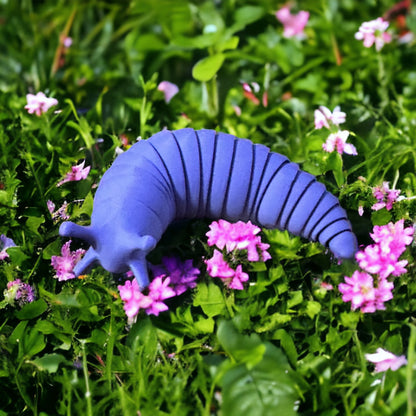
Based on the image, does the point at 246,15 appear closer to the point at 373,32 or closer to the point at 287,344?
the point at 373,32

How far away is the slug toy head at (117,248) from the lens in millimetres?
1267

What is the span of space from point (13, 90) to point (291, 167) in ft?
4.17

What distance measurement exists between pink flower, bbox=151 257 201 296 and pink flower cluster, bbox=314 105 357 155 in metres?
0.46

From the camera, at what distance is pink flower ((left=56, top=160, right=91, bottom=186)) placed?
162 cm

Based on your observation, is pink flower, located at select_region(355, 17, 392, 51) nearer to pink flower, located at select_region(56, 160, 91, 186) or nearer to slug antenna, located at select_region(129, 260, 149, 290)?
pink flower, located at select_region(56, 160, 91, 186)

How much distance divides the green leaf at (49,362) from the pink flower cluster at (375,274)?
58 centimetres

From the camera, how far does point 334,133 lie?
65.2 inches

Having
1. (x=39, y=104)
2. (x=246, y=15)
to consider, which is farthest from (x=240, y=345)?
(x=246, y=15)

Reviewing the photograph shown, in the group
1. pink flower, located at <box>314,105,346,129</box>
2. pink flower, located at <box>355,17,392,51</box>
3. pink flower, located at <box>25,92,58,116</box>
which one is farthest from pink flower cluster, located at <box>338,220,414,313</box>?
pink flower, located at <box>25,92,58,116</box>

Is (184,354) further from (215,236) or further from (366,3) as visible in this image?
(366,3)

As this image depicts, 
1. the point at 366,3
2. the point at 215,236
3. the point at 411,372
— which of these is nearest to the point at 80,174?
the point at 215,236

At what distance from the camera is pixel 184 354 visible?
1369 millimetres

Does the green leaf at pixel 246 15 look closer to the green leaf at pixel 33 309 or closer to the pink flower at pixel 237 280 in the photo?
the pink flower at pixel 237 280

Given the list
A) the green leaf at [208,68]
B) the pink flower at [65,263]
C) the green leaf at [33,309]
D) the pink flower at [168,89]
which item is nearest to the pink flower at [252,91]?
the green leaf at [208,68]
